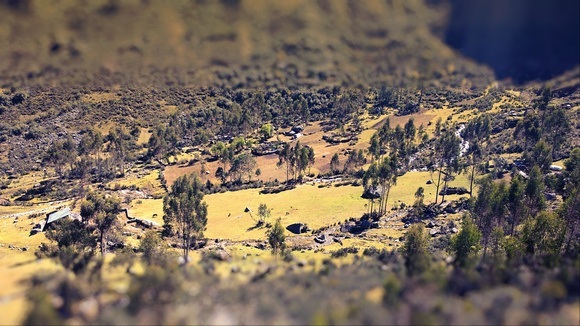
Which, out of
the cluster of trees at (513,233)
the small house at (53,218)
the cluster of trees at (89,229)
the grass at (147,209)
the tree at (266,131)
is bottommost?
the grass at (147,209)

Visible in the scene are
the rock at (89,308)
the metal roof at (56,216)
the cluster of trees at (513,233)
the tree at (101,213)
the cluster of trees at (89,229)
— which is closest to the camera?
the rock at (89,308)

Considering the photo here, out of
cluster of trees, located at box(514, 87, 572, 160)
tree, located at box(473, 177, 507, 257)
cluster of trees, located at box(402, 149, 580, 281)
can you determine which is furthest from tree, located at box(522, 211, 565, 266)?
cluster of trees, located at box(514, 87, 572, 160)

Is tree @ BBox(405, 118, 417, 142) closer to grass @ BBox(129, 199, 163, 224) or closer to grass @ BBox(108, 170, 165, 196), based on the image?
grass @ BBox(108, 170, 165, 196)

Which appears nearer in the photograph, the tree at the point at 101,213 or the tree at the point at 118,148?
the tree at the point at 101,213

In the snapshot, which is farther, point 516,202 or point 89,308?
point 516,202

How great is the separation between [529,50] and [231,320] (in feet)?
69.8

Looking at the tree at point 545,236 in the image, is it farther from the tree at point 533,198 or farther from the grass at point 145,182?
the grass at point 145,182

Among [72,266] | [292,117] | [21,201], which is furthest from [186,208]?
[292,117]

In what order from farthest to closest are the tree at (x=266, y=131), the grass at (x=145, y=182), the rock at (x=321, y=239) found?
the tree at (x=266, y=131) < the grass at (x=145, y=182) < the rock at (x=321, y=239)

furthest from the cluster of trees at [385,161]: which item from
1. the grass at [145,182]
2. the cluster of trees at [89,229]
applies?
the grass at [145,182]

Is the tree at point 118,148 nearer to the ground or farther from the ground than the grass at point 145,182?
farther from the ground

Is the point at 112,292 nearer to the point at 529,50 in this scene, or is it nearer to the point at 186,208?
the point at 529,50

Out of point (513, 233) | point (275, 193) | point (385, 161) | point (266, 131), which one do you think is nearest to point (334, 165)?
point (275, 193)

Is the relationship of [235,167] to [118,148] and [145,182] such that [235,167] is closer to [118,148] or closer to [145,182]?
[145,182]
